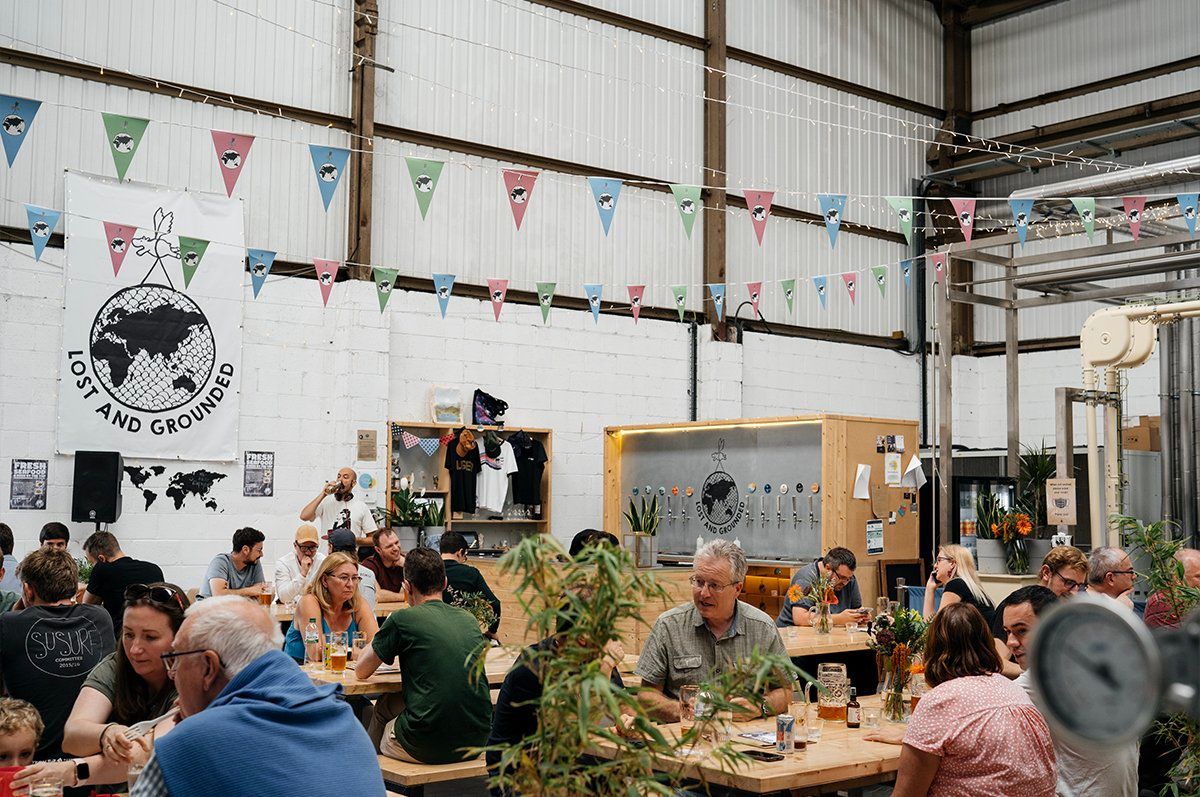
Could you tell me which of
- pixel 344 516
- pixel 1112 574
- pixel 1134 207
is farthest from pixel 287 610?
pixel 1134 207

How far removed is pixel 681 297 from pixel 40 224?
239 inches

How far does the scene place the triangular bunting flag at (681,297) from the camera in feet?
41.2

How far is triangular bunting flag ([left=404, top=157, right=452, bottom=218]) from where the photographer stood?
9.01 m

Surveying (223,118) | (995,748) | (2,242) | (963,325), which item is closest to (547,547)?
(995,748)

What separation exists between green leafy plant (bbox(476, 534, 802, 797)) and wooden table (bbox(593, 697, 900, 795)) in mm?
1585

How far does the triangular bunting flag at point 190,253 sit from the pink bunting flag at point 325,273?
3.12 ft

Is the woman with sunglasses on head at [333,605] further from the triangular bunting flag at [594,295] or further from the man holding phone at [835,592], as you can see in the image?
the triangular bunting flag at [594,295]

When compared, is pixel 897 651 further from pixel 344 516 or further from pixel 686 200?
pixel 344 516

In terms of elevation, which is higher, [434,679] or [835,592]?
[835,592]

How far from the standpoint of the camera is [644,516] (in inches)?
520

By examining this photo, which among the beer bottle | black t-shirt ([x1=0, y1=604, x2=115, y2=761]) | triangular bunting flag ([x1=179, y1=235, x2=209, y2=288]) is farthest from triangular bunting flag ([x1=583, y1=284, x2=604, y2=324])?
black t-shirt ([x1=0, y1=604, x2=115, y2=761])

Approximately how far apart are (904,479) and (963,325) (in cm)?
543

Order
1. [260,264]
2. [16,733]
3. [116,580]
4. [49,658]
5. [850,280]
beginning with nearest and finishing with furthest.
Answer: [16,733] < [49,658] < [116,580] < [260,264] < [850,280]

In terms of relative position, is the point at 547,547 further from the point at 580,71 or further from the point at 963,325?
the point at 963,325
